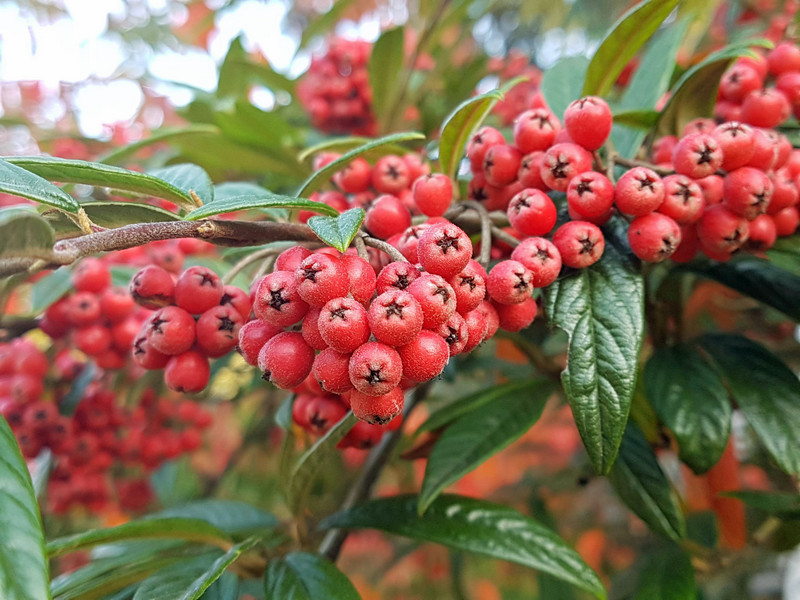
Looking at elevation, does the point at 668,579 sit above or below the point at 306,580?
below

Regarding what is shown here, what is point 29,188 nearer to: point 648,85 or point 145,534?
point 145,534

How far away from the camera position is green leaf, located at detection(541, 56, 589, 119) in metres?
1.49

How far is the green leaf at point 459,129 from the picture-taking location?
3.72ft

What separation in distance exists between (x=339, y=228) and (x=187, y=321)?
0.44m

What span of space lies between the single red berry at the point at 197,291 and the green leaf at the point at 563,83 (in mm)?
971

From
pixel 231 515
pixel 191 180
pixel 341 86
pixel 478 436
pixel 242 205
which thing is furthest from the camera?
pixel 341 86

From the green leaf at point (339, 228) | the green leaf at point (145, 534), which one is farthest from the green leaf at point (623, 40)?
the green leaf at point (145, 534)

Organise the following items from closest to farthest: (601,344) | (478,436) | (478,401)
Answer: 1. (601,344)
2. (478,436)
3. (478,401)

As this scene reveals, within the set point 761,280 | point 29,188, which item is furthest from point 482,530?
point 29,188

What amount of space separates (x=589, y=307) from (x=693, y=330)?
3.97 feet

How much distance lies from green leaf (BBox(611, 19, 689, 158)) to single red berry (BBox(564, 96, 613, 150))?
299mm

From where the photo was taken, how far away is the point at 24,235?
790 mm

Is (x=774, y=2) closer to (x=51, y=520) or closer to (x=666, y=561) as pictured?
(x=666, y=561)

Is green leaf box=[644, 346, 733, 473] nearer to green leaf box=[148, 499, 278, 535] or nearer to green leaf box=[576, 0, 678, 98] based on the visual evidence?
green leaf box=[576, 0, 678, 98]
